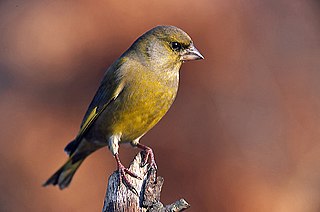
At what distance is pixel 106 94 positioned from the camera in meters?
6.51

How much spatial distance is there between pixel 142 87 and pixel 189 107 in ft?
8.85

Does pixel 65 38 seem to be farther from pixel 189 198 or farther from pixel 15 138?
pixel 189 198

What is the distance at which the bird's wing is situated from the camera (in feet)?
21.0

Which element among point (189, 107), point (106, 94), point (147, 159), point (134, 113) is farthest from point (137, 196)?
point (189, 107)

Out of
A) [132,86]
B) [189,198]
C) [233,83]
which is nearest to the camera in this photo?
[132,86]

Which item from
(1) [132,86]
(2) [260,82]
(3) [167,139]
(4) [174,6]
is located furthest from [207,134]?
(1) [132,86]

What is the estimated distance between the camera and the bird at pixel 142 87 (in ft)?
20.5

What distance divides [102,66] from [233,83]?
1532mm

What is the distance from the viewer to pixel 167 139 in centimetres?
870

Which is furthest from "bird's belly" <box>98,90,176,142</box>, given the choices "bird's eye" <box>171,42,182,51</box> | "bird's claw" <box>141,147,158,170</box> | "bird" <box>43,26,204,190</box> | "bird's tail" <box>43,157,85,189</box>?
"bird's tail" <box>43,157,85,189</box>

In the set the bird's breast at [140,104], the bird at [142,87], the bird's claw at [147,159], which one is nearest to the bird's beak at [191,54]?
the bird at [142,87]

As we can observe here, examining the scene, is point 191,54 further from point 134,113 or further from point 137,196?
point 137,196

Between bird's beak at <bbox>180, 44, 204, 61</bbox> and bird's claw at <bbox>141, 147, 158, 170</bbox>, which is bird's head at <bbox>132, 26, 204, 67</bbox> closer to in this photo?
bird's beak at <bbox>180, 44, 204, 61</bbox>

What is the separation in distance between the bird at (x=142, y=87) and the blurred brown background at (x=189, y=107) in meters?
2.11
